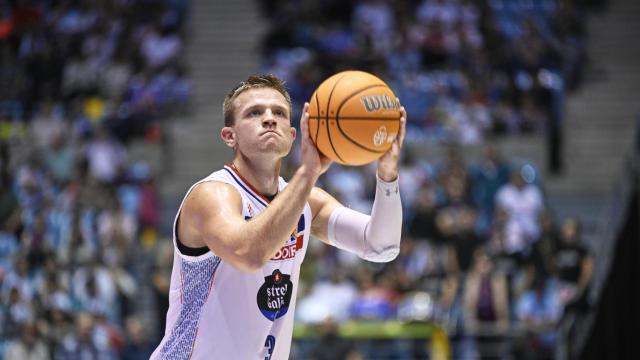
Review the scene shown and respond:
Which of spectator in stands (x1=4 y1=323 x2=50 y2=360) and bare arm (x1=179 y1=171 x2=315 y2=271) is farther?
spectator in stands (x1=4 y1=323 x2=50 y2=360)

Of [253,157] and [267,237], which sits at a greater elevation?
[253,157]

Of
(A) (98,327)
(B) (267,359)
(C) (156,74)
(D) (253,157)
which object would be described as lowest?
(B) (267,359)

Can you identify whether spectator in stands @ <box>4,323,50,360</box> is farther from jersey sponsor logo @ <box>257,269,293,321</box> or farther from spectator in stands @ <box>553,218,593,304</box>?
jersey sponsor logo @ <box>257,269,293,321</box>

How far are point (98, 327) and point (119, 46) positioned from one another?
9.03m

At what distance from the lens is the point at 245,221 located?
5.10 meters

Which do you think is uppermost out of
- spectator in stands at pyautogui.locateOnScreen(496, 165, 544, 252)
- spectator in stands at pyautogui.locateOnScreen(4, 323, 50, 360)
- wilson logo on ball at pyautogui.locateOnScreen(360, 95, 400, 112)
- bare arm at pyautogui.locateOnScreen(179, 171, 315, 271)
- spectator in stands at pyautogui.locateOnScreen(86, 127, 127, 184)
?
spectator in stands at pyautogui.locateOnScreen(86, 127, 127, 184)

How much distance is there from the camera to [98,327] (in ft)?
52.0

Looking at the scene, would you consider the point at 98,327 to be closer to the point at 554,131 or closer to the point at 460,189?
the point at 460,189

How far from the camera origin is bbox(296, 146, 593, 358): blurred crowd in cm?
1537

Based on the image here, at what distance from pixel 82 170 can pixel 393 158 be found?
14540mm

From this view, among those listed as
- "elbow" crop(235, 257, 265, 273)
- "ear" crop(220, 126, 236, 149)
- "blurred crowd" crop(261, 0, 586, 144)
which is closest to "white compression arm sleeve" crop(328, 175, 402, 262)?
"ear" crop(220, 126, 236, 149)

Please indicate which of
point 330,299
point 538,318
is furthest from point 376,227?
point 330,299

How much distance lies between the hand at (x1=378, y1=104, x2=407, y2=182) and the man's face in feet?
1.62

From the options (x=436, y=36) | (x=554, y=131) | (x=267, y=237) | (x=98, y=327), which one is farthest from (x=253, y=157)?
(x=436, y=36)
